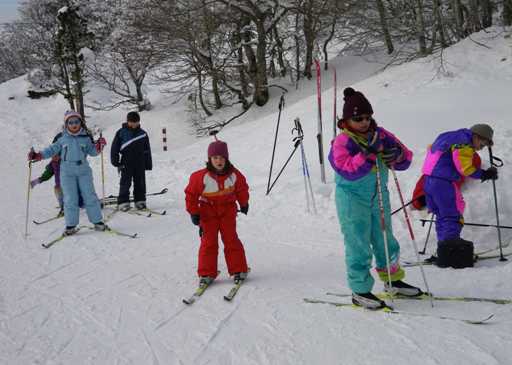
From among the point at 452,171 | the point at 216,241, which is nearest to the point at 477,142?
the point at 452,171

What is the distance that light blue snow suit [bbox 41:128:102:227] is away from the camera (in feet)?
18.7

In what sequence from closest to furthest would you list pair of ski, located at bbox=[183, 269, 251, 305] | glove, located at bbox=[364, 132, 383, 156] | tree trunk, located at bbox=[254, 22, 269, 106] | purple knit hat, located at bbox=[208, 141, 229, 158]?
glove, located at bbox=[364, 132, 383, 156] < pair of ski, located at bbox=[183, 269, 251, 305] < purple knit hat, located at bbox=[208, 141, 229, 158] < tree trunk, located at bbox=[254, 22, 269, 106]

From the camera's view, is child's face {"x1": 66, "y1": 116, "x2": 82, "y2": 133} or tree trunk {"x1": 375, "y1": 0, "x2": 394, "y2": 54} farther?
tree trunk {"x1": 375, "y1": 0, "x2": 394, "y2": 54}

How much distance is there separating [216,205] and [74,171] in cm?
295

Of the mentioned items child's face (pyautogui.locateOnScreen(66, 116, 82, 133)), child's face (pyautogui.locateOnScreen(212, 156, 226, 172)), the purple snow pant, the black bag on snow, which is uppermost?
child's face (pyautogui.locateOnScreen(66, 116, 82, 133))

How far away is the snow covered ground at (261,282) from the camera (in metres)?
2.59

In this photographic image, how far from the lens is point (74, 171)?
227 inches

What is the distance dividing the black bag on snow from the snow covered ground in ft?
0.49

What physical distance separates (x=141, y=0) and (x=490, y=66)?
16.2 m

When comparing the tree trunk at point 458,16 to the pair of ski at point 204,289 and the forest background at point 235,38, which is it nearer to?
the forest background at point 235,38

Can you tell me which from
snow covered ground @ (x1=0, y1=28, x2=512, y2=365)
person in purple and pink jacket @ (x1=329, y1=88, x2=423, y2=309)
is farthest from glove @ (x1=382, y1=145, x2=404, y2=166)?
snow covered ground @ (x1=0, y1=28, x2=512, y2=365)

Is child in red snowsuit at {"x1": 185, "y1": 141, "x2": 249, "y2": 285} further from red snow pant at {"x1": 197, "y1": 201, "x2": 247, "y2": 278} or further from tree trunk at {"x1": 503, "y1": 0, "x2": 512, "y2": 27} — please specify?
tree trunk at {"x1": 503, "y1": 0, "x2": 512, "y2": 27}

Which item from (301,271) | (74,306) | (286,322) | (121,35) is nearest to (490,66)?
(301,271)

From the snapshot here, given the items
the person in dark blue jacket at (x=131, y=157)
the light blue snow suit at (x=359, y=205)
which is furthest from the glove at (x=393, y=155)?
the person in dark blue jacket at (x=131, y=157)
